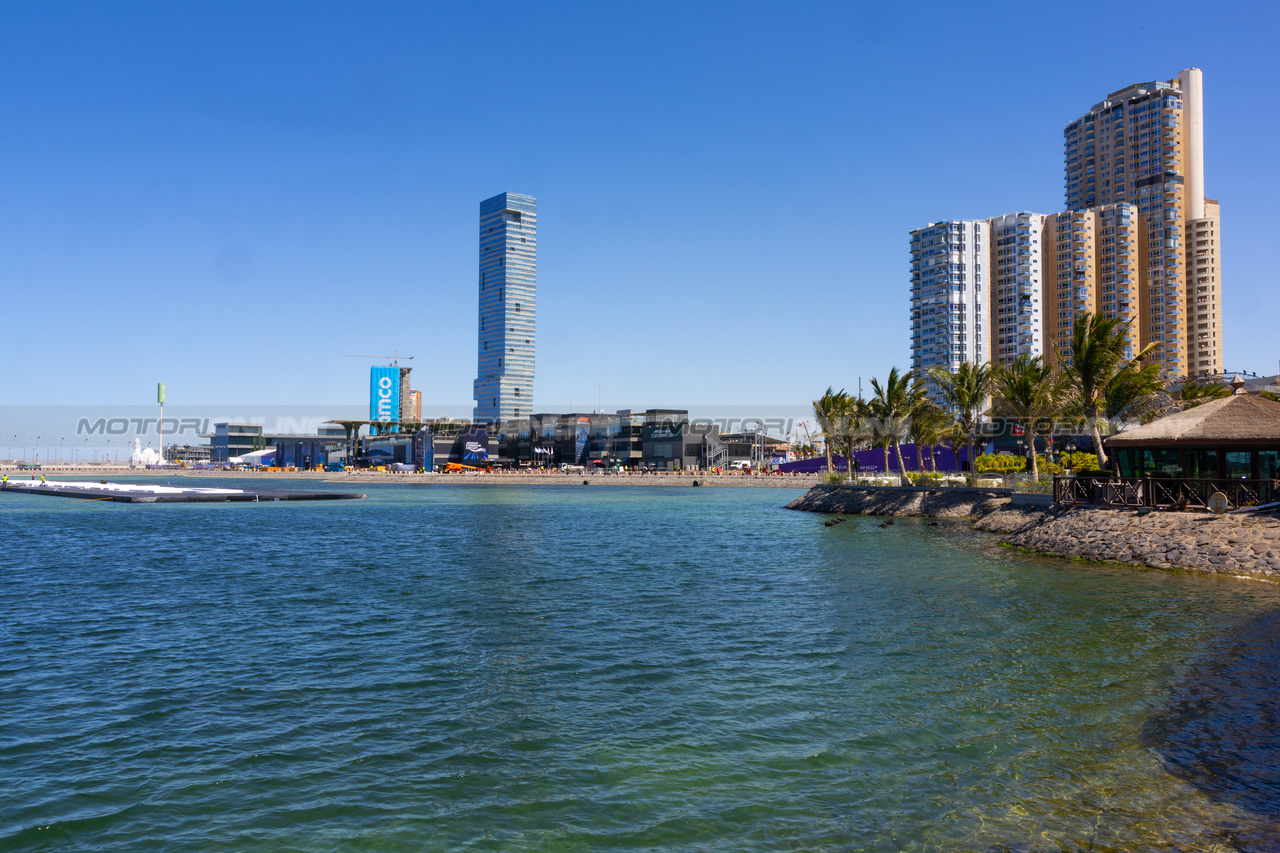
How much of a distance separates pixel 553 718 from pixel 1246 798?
1018 centimetres

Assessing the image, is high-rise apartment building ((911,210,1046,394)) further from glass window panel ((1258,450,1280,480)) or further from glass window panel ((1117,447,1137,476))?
glass window panel ((1258,450,1280,480))

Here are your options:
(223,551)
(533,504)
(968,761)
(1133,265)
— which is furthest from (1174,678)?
(1133,265)

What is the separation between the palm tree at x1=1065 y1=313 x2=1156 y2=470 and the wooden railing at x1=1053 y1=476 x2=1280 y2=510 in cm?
415

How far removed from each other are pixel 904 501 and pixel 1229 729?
52067 millimetres

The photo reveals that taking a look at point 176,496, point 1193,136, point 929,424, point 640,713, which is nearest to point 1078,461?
point 929,424

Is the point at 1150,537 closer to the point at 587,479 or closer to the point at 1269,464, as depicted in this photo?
the point at 1269,464

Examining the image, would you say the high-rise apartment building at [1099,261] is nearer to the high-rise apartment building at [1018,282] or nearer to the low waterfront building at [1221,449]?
the high-rise apartment building at [1018,282]

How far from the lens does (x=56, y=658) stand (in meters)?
17.8

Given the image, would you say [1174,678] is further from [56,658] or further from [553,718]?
[56,658]

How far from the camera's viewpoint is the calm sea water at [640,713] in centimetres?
953

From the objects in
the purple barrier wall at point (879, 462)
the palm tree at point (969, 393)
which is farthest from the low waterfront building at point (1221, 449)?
the purple barrier wall at point (879, 462)

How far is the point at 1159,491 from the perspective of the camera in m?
35.1

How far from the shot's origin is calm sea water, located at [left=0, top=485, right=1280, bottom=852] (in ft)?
31.3

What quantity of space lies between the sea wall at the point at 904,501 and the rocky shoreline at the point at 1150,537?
16.9 ft
